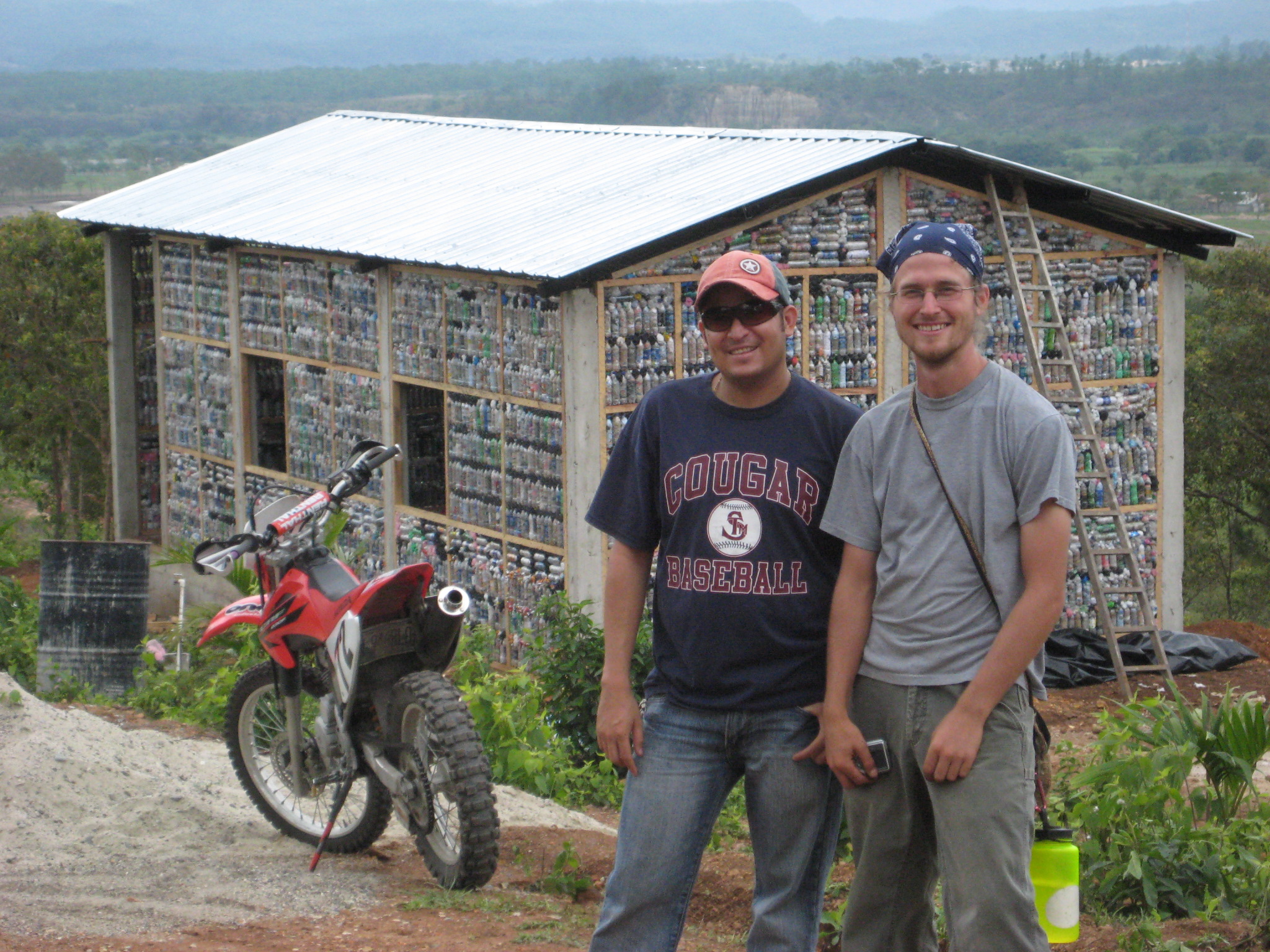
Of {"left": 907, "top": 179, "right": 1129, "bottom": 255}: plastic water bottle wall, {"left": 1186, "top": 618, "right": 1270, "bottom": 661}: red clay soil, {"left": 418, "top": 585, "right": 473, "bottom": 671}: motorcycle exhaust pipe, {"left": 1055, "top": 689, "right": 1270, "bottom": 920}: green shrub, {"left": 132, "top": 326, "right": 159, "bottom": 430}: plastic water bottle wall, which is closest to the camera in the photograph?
{"left": 1055, "top": 689, "right": 1270, "bottom": 920}: green shrub

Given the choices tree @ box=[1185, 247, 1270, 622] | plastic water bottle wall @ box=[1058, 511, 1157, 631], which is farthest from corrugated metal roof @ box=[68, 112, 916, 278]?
tree @ box=[1185, 247, 1270, 622]

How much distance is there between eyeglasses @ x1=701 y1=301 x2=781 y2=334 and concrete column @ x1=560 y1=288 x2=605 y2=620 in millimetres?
7371

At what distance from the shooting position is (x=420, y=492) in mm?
13734

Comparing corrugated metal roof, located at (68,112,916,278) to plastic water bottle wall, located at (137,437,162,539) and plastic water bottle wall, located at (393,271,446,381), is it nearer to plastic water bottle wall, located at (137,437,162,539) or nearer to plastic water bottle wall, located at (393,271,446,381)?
plastic water bottle wall, located at (393,271,446,381)

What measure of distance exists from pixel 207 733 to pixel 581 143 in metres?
8.94

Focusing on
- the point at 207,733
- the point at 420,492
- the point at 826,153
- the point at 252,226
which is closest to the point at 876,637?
the point at 207,733

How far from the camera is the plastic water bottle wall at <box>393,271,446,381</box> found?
12.7m

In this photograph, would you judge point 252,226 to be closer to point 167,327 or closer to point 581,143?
point 167,327

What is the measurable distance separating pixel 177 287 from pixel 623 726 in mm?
13245

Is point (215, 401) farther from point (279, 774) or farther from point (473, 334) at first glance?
point (279, 774)

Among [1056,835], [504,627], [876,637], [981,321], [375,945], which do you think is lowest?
[504,627]

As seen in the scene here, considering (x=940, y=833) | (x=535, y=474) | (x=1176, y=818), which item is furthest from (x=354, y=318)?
(x=940, y=833)

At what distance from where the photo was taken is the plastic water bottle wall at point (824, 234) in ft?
39.5

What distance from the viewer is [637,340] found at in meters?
11.6
